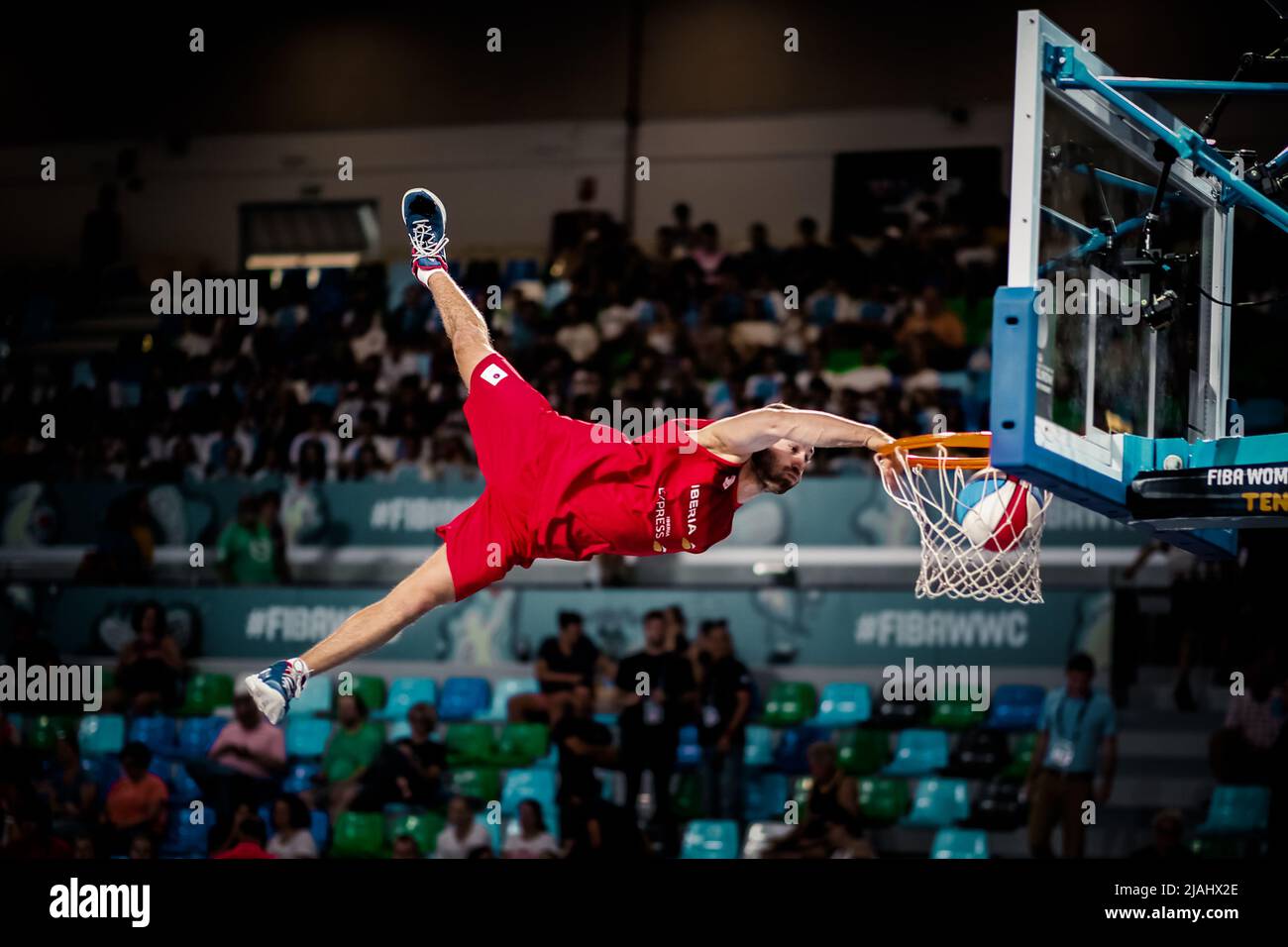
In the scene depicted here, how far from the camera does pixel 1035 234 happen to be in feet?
22.8

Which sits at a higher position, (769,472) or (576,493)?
(769,472)

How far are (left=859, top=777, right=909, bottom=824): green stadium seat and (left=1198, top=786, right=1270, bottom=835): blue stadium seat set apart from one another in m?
1.99

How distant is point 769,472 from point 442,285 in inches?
75.8

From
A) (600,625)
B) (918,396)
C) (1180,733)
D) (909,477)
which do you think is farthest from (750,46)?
(909,477)

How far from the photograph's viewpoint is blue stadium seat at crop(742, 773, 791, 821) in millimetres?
12594

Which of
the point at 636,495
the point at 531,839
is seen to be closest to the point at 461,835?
the point at 531,839

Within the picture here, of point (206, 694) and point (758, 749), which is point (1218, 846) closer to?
point (758, 749)

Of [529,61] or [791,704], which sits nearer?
[791,704]

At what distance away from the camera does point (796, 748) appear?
42.8ft

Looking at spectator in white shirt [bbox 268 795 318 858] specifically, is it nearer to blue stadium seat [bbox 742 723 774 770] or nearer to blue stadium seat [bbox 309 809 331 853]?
blue stadium seat [bbox 309 809 331 853]

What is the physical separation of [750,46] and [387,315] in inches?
207

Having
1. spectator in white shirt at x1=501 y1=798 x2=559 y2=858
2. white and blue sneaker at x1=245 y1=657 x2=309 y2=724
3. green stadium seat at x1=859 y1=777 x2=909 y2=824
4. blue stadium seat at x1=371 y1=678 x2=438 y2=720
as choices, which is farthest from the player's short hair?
white and blue sneaker at x1=245 y1=657 x2=309 y2=724
